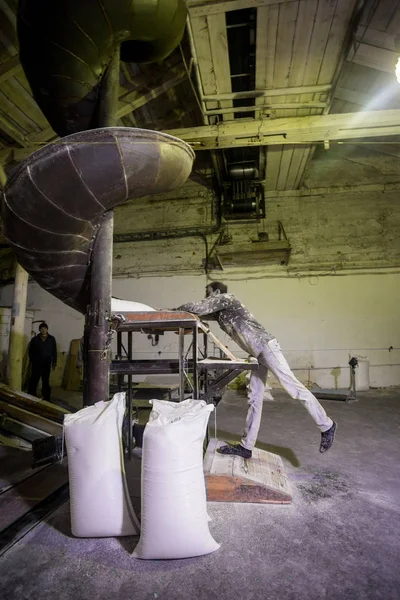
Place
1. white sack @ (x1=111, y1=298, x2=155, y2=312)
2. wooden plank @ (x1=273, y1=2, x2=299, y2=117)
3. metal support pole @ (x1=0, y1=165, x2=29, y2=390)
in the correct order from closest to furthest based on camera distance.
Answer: white sack @ (x1=111, y1=298, x2=155, y2=312) < wooden plank @ (x1=273, y1=2, x2=299, y2=117) < metal support pole @ (x1=0, y1=165, x2=29, y2=390)

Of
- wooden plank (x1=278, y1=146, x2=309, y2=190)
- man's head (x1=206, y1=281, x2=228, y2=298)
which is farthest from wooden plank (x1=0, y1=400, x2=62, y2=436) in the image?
wooden plank (x1=278, y1=146, x2=309, y2=190)

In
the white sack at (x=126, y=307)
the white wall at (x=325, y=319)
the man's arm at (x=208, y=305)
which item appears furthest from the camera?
the white wall at (x=325, y=319)

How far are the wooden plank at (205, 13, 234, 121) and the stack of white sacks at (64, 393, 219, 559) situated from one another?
12.8 ft

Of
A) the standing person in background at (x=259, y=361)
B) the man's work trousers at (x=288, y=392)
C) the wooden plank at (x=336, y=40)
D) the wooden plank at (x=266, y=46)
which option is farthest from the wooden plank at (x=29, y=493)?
the wooden plank at (x=336, y=40)

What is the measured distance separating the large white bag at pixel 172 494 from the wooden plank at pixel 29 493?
0.99 metres

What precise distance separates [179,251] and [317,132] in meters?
4.58

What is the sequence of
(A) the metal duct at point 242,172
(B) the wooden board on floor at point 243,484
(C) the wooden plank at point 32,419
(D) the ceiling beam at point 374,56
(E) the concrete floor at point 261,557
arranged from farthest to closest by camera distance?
(A) the metal duct at point 242,172 → (D) the ceiling beam at point 374,56 → (C) the wooden plank at point 32,419 → (B) the wooden board on floor at point 243,484 → (E) the concrete floor at point 261,557

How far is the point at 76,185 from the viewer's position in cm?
194

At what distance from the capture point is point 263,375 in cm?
298

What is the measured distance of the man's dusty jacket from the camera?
2.73 metres

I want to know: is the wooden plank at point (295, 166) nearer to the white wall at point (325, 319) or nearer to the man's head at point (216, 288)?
the white wall at point (325, 319)

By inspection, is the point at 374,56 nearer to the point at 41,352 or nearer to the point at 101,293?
the point at 101,293

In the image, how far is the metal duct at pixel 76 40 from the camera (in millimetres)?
2277

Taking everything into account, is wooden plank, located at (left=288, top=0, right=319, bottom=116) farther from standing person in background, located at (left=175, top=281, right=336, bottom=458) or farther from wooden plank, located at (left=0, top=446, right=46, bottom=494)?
wooden plank, located at (left=0, top=446, right=46, bottom=494)
